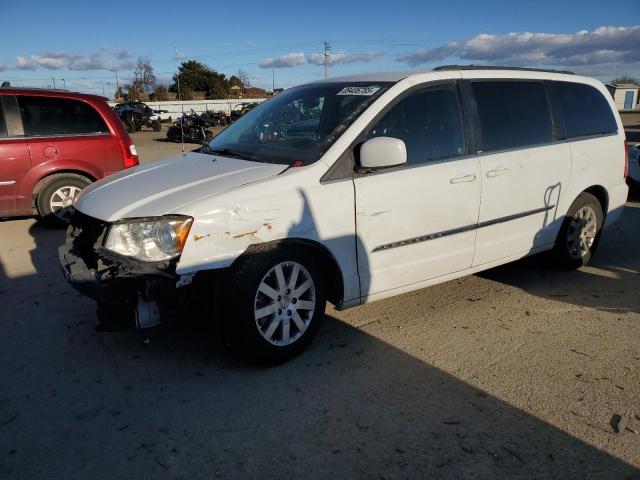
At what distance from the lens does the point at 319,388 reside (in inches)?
120

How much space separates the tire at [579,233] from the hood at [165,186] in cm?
299

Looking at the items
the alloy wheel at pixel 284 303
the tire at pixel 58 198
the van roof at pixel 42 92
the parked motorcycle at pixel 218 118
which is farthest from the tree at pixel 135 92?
the alloy wheel at pixel 284 303

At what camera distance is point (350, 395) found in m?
2.98

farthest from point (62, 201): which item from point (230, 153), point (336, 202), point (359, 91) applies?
point (336, 202)

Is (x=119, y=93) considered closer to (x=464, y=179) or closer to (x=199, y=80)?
(x=199, y=80)

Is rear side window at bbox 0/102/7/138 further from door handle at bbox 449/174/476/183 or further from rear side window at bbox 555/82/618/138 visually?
rear side window at bbox 555/82/618/138

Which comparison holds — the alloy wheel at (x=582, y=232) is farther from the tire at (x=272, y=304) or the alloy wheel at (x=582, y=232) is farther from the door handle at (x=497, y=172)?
the tire at (x=272, y=304)

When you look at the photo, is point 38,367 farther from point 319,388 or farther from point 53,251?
point 53,251

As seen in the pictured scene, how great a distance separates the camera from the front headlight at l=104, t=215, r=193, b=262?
115 inches

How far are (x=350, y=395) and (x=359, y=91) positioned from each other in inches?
83.9

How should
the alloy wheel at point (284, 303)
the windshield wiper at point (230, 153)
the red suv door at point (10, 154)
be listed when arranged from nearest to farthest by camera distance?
the alloy wheel at point (284, 303)
the windshield wiper at point (230, 153)
the red suv door at point (10, 154)

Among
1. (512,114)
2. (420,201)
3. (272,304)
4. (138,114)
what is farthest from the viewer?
(138,114)

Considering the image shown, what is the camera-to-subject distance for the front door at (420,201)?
136 inches

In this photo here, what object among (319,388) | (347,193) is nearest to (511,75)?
(347,193)
